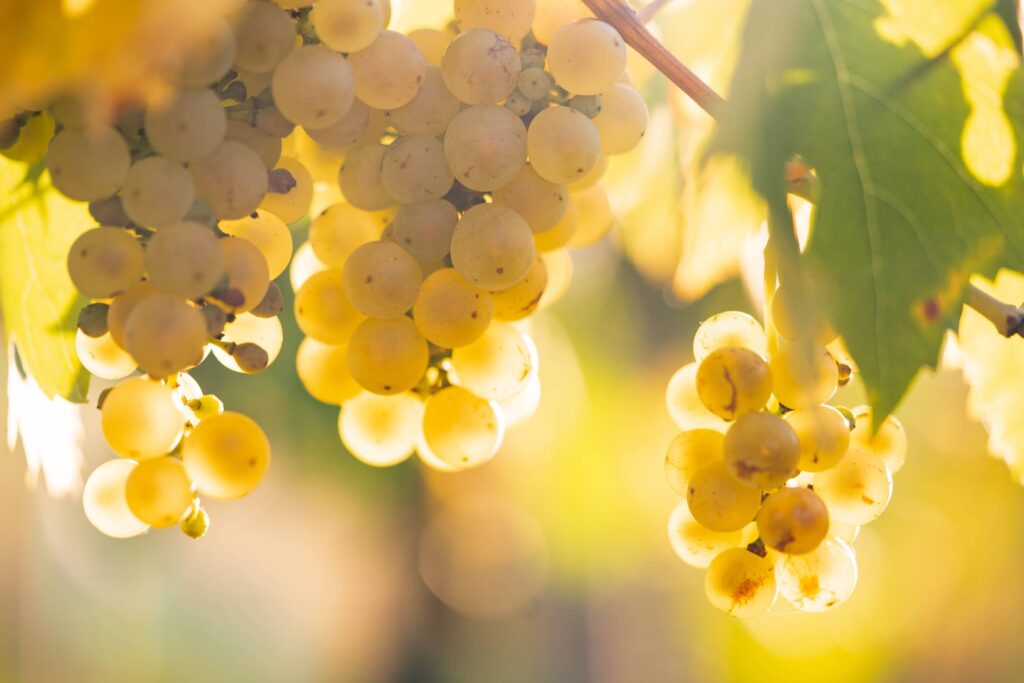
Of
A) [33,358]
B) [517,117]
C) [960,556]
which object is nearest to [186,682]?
[960,556]

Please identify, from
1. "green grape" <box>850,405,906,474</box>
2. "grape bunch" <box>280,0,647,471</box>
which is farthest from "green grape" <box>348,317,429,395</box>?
"green grape" <box>850,405,906,474</box>

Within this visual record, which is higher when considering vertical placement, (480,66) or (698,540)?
(480,66)

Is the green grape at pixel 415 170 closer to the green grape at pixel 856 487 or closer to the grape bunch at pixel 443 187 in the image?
the grape bunch at pixel 443 187

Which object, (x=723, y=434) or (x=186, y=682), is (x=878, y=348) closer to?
(x=723, y=434)

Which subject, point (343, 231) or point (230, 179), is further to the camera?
point (343, 231)

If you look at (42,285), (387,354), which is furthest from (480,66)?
(42,285)

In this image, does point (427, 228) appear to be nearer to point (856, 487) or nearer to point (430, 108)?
point (430, 108)

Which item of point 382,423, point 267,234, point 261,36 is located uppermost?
point 261,36

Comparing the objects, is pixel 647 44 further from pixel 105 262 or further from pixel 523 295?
pixel 105 262
